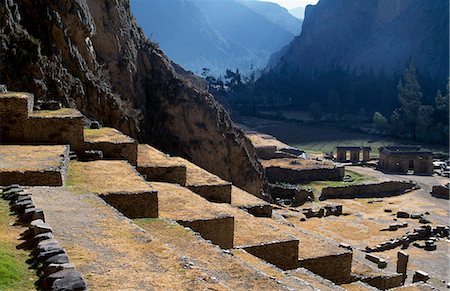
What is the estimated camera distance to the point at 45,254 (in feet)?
23.1

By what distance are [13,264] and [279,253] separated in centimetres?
844

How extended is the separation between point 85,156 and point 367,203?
3305 centimetres

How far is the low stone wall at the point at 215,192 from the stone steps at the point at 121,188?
410 cm

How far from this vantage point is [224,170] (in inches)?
1288

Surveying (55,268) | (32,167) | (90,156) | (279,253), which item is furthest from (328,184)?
(55,268)

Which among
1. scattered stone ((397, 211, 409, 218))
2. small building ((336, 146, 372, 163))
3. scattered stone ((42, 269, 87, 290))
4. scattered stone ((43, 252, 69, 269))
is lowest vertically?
scattered stone ((397, 211, 409, 218))

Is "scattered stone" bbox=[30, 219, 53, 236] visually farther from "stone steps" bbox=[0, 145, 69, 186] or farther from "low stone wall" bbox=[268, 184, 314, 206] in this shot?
"low stone wall" bbox=[268, 184, 314, 206]

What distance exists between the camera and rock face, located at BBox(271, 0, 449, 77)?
12256 cm

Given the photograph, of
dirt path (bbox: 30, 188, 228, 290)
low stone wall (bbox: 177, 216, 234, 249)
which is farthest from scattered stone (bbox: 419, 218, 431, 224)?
dirt path (bbox: 30, 188, 228, 290)

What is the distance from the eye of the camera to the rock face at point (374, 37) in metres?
123

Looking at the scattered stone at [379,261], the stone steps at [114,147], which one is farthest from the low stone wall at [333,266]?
the scattered stone at [379,261]

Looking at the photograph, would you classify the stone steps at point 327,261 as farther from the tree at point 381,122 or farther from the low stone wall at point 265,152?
the tree at point 381,122

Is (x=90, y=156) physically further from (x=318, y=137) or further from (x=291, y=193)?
(x=318, y=137)

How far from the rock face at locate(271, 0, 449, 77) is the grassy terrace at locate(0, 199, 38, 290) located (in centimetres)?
11816
